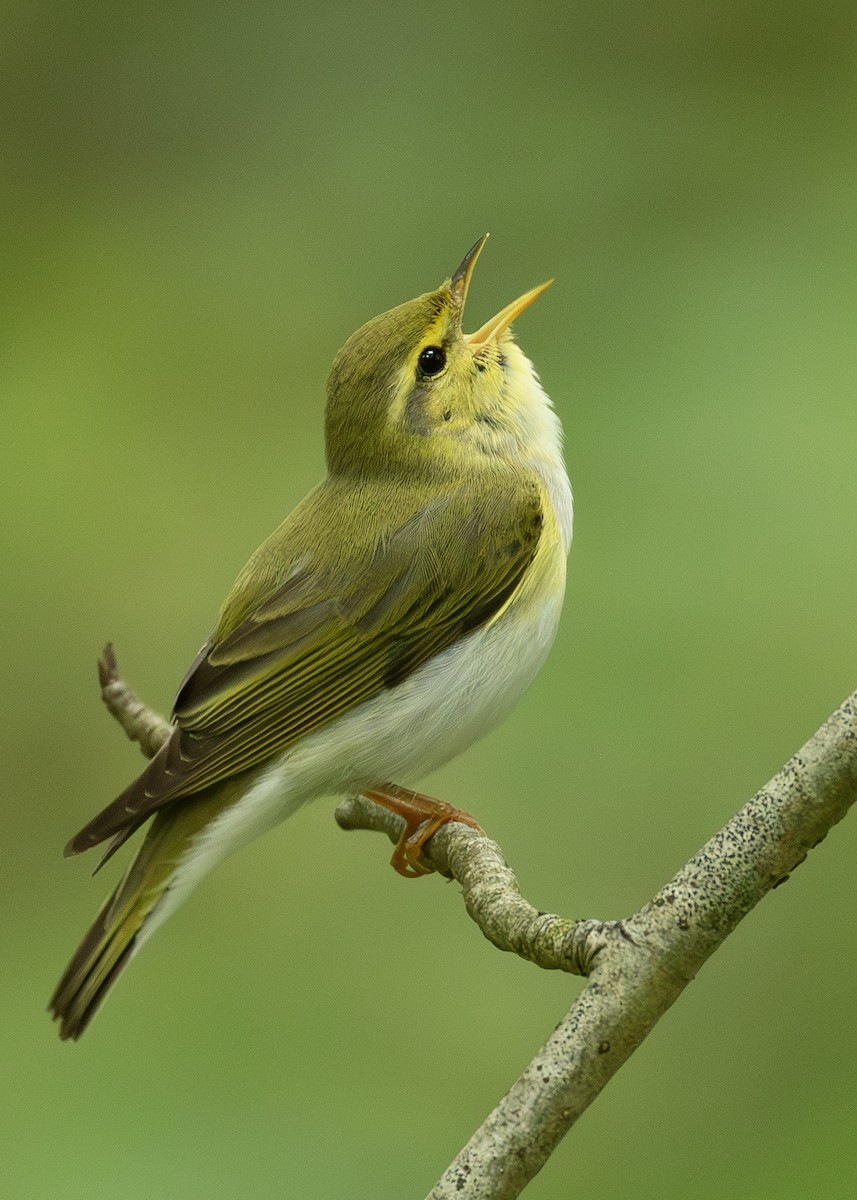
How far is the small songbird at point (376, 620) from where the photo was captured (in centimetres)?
281

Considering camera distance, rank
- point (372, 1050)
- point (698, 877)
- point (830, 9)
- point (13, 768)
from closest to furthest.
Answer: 1. point (698, 877)
2. point (372, 1050)
3. point (13, 768)
4. point (830, 9)

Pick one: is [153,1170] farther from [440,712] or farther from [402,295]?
[402,295]

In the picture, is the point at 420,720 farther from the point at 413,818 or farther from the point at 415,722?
the point at 413,818

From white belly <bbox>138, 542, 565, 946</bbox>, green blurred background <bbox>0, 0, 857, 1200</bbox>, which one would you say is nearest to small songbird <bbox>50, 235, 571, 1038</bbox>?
white belly <bbox>138, 542, 565, 946</bbox>

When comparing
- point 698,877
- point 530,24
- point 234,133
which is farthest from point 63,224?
point 698,877

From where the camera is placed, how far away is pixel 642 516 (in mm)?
4477

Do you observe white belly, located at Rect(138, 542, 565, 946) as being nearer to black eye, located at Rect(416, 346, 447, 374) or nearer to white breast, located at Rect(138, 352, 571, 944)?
white breast, located at Rect(138, 352, 571, 944)

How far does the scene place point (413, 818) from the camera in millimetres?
3184

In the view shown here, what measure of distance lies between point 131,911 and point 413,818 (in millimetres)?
698

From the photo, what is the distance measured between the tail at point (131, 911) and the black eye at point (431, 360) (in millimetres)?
932

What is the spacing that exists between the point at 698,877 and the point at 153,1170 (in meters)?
2.08

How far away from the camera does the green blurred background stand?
12.1ft

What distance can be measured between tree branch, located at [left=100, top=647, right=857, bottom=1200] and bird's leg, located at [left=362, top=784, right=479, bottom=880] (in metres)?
1.17

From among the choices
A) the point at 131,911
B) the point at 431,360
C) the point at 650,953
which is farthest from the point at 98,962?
the point at 431,360
